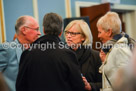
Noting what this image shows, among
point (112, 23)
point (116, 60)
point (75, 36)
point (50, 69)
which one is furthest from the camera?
point (75, 36)

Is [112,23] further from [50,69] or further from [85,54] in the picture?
[50,69]

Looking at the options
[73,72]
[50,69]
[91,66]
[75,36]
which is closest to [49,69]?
[50,69]

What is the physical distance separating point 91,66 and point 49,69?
0.70 metres

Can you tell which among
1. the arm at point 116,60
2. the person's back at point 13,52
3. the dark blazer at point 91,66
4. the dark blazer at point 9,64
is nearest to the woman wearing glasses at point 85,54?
the dark blazer at point 91,66

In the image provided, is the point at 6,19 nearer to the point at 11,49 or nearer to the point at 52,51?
the point at 11,49

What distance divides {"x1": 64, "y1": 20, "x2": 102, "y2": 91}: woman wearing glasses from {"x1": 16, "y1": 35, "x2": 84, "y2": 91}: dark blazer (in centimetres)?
35

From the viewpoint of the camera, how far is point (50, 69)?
2.03 metres

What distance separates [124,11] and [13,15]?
3301 mm

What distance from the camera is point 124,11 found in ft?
22.0

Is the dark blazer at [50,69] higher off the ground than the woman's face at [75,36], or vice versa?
the woman's face at [75,36]

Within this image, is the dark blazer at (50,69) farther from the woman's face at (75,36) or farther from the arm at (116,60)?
the woman's face at (75,36)

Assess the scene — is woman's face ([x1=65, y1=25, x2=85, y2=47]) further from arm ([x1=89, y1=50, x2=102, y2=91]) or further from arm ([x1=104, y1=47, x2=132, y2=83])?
arm ([x1=104, y1=47, x2=132, y2=83])

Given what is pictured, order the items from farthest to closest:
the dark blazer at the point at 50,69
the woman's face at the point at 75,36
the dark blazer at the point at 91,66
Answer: the woman's face at the point at 75,36 < the dark blazer at the point at 91,66 < the dark blazer at the point at 50,69

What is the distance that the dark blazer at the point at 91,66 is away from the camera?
2557mm
